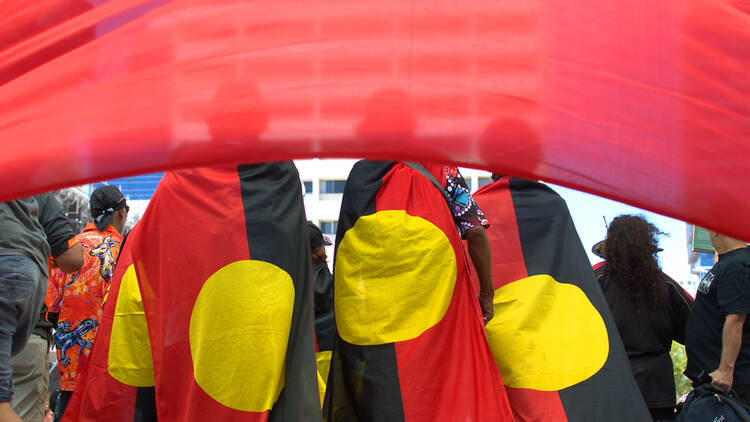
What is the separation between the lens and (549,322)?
3.81m

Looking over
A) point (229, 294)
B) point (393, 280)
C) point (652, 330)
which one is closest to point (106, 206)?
point (229, 294)

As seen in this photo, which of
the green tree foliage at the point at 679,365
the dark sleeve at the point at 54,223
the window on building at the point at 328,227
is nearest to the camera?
the dark sleeve at the point at 54,223

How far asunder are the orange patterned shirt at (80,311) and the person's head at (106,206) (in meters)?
0.38

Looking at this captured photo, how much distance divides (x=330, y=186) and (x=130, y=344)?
125 feet

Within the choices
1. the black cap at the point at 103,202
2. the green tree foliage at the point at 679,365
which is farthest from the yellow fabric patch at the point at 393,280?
the green tree foliage at the point at 679,365

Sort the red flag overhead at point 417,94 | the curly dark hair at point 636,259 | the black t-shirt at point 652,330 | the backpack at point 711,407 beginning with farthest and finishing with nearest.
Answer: the curly dark hair at point 636,259
the black t-shirt at point 652,330
the backpack at point 711,407
the red flag overhead at point 417,94

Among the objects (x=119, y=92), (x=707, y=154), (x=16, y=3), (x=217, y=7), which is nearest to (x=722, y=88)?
(x=707, y=154)

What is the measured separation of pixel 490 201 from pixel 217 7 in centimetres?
297

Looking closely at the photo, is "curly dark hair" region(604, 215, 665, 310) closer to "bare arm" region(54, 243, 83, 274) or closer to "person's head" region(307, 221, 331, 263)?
"person's head" region(307, 221, 331, 263)

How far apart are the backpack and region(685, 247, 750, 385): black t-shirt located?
144mm

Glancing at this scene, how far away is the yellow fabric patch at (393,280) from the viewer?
11.0ft

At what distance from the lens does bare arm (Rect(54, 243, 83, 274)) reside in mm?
3553

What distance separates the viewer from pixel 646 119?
57.4 inches

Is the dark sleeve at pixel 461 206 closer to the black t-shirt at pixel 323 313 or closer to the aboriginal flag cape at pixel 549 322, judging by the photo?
the aboriginal flag cape at pixel 549 322
